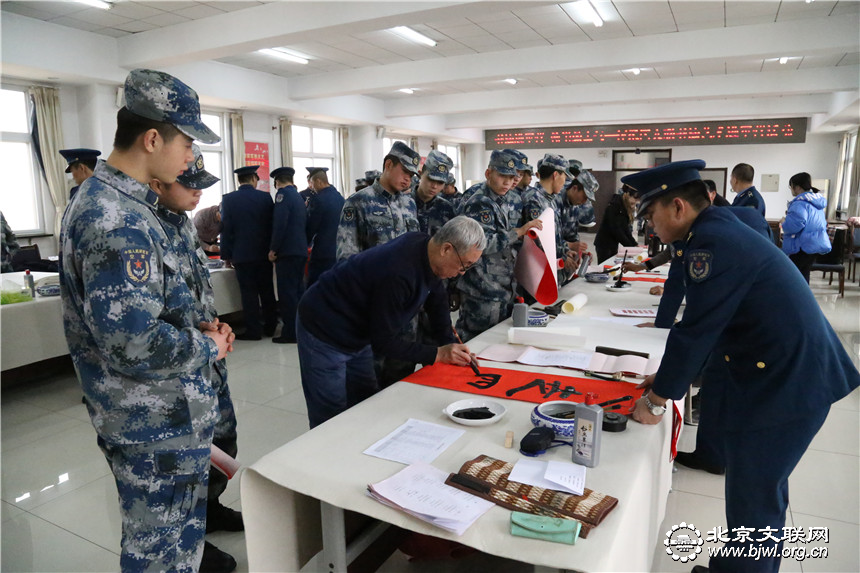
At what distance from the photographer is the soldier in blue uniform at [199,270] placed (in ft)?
6.15

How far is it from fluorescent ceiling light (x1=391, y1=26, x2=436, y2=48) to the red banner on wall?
570cm

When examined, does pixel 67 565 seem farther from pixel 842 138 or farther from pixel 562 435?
pixel 842 138

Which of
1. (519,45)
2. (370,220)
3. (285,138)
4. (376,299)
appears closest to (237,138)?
(285,138)

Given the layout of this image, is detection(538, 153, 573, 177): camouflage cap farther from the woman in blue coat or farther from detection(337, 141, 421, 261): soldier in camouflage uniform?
the woman in blue coat

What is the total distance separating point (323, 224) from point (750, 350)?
434 cm

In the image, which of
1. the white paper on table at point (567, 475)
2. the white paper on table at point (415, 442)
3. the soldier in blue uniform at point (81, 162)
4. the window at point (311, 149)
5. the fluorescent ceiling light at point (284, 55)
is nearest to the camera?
the white paper on table at point (567, 475)

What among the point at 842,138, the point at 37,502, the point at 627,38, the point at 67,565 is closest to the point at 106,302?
the point at 67,565

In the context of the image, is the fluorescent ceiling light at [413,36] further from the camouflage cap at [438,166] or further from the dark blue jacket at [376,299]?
the dark blue jacket at [376,299]

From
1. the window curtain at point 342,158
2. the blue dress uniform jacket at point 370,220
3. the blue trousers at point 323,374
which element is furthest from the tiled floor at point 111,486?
the window curtain at point 342,158

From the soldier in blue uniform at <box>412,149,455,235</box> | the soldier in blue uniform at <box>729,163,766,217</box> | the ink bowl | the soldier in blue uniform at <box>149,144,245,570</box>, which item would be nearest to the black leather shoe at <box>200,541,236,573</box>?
the soldier in blue uniform at <box>149,144,245,570</box>

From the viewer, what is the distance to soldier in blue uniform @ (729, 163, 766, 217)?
14.9 feet

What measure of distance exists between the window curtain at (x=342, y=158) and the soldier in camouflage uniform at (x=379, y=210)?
8952mm

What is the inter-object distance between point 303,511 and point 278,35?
544 cm

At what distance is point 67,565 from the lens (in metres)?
2.12
